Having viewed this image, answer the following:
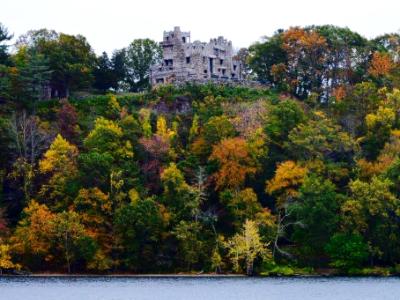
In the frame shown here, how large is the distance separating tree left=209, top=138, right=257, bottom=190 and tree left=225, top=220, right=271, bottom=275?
6.58 meters

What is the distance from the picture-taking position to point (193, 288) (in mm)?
76375

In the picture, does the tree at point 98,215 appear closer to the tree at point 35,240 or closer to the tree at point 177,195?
the tree at point 35,240

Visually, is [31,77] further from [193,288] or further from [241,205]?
[193,288]

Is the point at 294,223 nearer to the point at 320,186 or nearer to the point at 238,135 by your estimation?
the point at 320,186

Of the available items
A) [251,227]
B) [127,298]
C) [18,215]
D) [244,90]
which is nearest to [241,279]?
[251,227]

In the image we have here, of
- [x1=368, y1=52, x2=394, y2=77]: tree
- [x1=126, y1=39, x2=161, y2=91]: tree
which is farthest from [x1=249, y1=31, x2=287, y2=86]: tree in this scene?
[x1=126, y1=39, x2=161, y2=91]: tree

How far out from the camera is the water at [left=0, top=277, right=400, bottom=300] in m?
70.3

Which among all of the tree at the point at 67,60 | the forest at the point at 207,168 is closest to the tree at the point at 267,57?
the forest at the point at 207,168

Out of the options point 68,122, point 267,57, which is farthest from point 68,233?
point 267,57

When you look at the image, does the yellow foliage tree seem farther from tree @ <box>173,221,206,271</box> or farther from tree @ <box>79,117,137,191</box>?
tree @ <box>79,117,137,191</box>

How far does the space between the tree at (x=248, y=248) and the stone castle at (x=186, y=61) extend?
112 feet

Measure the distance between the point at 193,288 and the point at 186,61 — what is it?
153 feet

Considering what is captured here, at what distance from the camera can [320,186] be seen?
8738 cm

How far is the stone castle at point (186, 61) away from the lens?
118m
